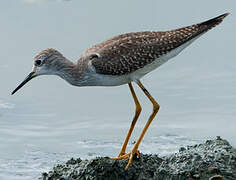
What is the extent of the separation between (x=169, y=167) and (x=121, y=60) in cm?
250

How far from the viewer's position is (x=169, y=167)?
32.6 ft

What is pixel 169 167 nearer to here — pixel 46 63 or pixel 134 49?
pixel 134 49

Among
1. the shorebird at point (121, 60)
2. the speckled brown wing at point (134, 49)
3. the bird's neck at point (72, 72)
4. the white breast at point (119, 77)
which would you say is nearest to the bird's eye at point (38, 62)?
the shorebird at point (121, 60)

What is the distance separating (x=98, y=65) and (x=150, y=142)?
159 inches

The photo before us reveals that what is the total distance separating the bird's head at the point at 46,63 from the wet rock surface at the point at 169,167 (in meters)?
1.97

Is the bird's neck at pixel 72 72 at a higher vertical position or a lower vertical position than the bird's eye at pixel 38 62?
lower

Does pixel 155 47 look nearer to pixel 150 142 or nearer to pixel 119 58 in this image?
pixel 119 58

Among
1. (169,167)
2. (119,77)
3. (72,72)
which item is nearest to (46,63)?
(72,72)

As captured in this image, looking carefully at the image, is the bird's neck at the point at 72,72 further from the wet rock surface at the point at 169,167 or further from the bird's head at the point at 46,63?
the wet rock surface at the point at 169,167

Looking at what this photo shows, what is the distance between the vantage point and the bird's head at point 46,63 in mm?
11742

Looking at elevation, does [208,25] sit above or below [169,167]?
above

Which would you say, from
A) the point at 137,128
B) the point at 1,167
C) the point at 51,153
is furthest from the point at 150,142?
the point at 1,167

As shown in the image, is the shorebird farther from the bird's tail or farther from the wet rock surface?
the wet rock surface

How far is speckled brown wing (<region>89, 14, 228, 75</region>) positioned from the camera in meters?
11.4
